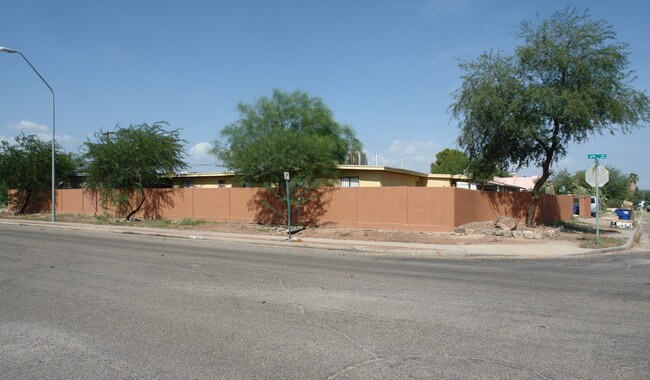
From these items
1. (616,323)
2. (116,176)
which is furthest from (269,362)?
(116,176)

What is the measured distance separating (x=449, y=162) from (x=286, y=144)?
47.4 m

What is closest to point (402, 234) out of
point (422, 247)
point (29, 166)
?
point (422, 247)

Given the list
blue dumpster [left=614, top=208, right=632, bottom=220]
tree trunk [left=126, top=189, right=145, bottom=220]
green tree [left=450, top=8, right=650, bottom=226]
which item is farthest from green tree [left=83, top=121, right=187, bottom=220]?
blue dumpster [left=614, top=208, right=632, bottom=220]

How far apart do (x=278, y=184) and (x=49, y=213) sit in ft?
89.3

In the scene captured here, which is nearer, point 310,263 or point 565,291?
point 565,291

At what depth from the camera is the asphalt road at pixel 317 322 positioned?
5.52 m

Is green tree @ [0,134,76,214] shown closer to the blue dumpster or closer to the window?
the window

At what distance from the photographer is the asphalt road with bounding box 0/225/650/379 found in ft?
18.1

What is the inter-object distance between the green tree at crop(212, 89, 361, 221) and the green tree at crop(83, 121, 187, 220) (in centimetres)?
312

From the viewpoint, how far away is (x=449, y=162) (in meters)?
68.2

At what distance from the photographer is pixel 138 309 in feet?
26.9

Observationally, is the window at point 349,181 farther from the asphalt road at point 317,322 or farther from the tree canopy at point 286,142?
the asphalt road at point 317,322

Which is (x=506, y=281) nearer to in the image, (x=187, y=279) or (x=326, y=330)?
(x=326, y=330)

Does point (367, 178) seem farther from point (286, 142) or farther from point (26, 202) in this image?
point (26, 202)
